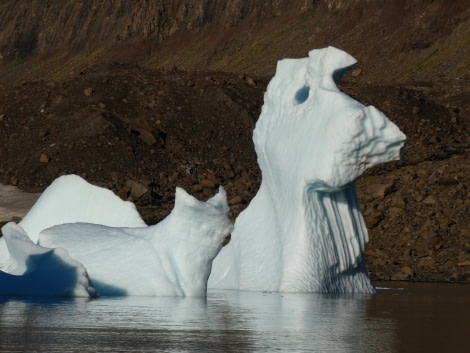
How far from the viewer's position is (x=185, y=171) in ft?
130

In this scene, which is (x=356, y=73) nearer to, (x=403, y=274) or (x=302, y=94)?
(x=403, y=274)

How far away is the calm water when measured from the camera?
9.36 meters

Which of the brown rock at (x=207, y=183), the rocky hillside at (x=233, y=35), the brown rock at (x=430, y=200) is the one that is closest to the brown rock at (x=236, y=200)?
the brown rock at (x=207, y=183)

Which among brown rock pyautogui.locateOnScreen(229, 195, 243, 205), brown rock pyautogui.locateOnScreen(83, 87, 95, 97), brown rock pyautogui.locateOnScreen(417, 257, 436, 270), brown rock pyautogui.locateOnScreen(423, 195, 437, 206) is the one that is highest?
brown rock pyautogui.locateOnScreen(83, 87, 95, 97)

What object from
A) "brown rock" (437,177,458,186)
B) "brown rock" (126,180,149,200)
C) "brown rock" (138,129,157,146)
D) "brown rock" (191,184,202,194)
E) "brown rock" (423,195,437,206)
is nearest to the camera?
"brown rock" (423,195,437,206)

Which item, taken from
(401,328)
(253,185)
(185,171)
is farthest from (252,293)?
(185,171)

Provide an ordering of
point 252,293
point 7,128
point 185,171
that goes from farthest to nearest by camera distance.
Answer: point 7,128
point 185,171
point 252,293

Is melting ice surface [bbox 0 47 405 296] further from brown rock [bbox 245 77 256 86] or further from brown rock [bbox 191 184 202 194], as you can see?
brown rock [bbox 245 77 256 86]

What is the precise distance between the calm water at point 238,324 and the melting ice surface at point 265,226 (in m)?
0.41

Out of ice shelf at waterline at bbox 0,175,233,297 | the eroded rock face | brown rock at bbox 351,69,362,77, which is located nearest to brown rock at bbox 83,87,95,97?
brown rock at bbox 351,69,362,77

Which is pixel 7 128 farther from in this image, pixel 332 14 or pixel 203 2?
pixel 203 2

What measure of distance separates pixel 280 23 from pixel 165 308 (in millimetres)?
65252

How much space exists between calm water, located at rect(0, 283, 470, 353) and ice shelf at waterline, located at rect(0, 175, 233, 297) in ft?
0.98

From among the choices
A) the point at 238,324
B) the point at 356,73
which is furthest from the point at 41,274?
the point at 356,73
